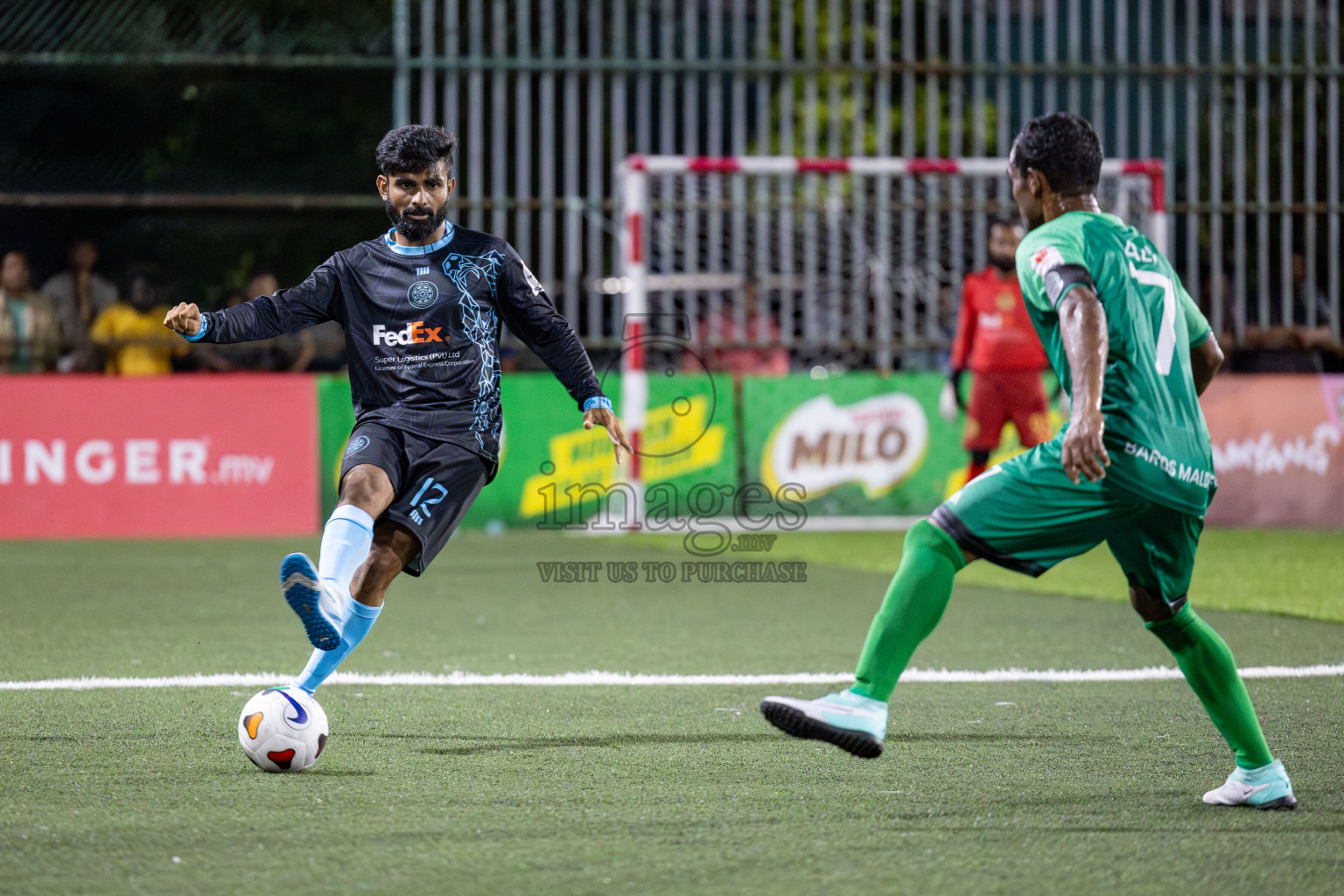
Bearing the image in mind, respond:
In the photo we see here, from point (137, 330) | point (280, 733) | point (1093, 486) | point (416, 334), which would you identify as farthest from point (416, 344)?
point (137, 330)

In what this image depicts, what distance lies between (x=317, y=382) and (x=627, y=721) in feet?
29.6

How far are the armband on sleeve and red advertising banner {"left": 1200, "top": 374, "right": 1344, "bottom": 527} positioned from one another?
11.0m

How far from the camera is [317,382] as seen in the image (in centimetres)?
1397

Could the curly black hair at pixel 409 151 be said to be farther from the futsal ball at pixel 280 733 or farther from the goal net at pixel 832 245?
the goal net at pixel 832 245

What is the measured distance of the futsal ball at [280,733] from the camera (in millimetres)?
4613

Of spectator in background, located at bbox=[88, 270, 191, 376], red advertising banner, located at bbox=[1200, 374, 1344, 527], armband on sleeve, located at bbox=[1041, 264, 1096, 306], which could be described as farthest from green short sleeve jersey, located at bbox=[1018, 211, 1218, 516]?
spectator in background, located at bbox=[88, 270, 191, 376]

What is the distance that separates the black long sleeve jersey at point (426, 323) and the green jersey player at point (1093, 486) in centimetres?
170

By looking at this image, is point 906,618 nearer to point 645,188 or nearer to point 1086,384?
point 1086,384

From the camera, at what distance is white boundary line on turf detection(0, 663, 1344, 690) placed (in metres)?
6.30

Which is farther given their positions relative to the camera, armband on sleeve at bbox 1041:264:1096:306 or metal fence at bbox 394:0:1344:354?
metal fence at bbox 394:0:1344:354

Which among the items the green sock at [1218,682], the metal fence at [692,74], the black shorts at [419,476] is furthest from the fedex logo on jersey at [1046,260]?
the metal fence at [692,74]

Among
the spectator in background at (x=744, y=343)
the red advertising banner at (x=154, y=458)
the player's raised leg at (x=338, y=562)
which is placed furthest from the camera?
the spectator in background at (x=744, y=343)

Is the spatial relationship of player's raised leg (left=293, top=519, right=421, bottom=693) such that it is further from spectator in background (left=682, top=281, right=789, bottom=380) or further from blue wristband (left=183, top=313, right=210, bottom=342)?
spectator in background (left=682, top=281, right=789, bottom=380)

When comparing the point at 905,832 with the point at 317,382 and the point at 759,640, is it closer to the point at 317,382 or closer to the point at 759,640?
the point at 759,640
